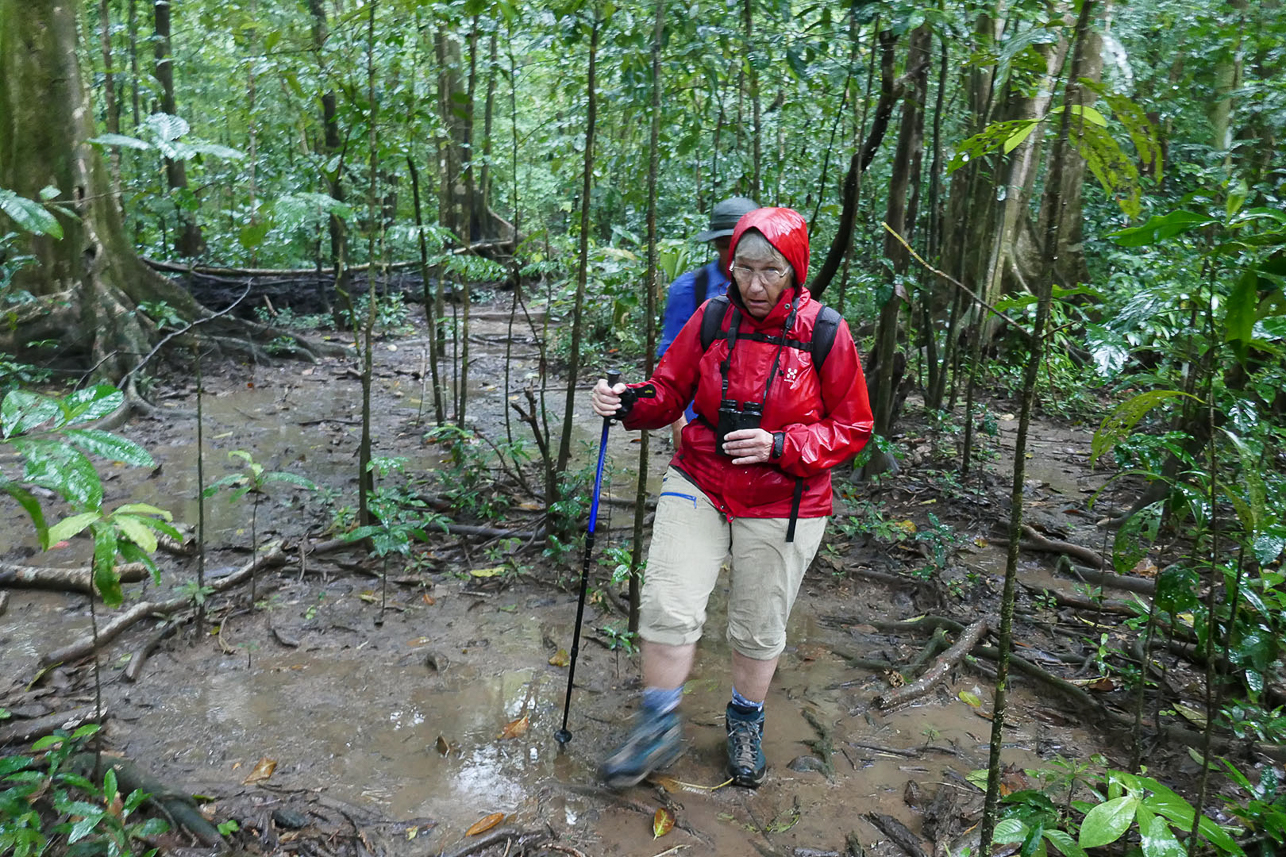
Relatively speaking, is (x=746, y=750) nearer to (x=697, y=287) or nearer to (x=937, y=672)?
(x=937, y=672)

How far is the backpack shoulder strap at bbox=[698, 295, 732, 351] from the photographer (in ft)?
9.90

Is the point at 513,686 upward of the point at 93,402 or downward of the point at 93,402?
downward

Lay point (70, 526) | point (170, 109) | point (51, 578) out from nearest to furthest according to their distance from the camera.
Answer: point (70, 526), point (51, 578), point (170, 109)

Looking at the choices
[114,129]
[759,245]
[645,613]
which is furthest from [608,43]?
[114,129]

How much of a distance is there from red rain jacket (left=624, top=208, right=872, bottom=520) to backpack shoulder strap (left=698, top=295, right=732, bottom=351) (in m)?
0.02

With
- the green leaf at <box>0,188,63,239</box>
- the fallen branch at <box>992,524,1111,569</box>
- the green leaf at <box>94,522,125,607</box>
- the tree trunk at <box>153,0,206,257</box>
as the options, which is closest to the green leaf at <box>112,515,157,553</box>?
the green leaf at <box>94,522,125,607</box>

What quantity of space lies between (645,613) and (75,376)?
7.44 metres

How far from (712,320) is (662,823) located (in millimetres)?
1785

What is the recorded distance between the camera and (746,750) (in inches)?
121

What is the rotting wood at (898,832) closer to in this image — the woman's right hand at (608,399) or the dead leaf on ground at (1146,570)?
the woman's right hand at (608,399)

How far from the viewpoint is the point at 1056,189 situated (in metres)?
1.81

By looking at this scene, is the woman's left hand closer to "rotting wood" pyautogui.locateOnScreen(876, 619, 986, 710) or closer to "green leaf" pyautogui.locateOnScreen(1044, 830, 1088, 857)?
"green leaf" pyautogui.locateOnScreen(1044, 830, 1088, 857)

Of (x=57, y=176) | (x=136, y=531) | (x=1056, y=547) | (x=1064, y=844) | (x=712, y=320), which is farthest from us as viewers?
(x=57, y=176)

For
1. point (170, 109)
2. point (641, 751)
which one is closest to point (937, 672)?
point (641, 751)
